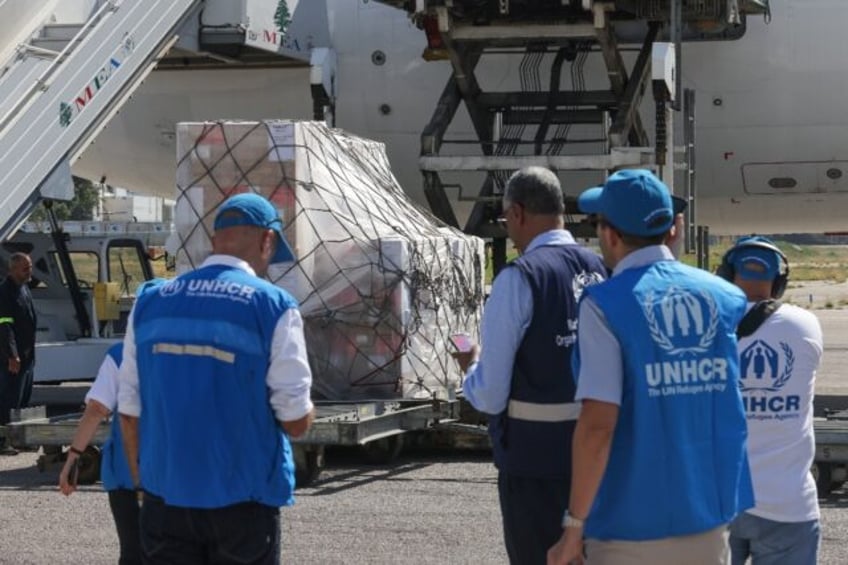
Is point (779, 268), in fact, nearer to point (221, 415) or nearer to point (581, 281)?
point (581, 281)

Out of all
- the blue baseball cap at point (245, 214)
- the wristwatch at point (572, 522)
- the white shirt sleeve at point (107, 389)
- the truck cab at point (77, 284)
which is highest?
the blue baseball cap at point (245, 214)

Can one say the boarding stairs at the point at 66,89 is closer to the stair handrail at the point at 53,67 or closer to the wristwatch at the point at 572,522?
the stair handrail at the point at 53,67

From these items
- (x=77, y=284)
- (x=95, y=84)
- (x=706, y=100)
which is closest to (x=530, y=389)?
(x=95, y=84)

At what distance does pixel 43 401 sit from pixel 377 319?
7.02 m

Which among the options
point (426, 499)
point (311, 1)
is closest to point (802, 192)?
point (311, 1)

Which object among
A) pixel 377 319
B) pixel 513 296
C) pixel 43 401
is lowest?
pixel 43 401

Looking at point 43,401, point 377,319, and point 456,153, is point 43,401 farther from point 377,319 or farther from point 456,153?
point 377,319

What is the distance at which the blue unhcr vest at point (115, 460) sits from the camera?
6648mm

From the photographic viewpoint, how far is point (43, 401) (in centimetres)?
1802

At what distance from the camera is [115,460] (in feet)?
22.2

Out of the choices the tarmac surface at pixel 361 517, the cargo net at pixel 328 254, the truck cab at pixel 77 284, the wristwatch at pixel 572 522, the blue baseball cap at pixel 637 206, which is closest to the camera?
the wristwatch at pixel 572 522

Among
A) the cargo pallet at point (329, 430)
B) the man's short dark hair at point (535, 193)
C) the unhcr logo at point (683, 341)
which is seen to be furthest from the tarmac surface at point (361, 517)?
the unhcr logo at point (683, 341)

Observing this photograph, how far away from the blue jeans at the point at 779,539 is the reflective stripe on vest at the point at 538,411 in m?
0.68

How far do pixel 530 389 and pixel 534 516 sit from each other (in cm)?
42
